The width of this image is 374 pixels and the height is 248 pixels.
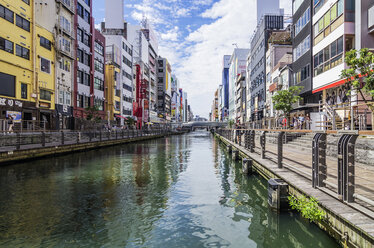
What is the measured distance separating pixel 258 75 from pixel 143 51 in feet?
160

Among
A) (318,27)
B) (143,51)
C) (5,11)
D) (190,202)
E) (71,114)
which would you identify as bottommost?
(190,202)

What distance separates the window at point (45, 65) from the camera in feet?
122

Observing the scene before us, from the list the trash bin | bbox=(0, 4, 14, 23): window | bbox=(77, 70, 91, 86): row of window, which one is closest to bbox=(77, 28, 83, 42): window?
bbox=(77, 70, 91, 86): row of window

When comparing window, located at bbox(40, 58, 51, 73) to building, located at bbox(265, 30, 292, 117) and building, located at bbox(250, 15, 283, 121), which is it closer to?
building, located at bbox(265, 30, 292, 117)

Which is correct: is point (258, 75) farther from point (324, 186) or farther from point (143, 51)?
point (324, 186)

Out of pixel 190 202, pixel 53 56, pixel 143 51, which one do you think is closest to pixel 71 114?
pixel 53 56

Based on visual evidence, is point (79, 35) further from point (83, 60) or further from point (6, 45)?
point (6, 45)

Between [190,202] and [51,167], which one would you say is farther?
[51,167]

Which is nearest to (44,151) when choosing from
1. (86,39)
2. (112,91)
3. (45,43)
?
(45,43)

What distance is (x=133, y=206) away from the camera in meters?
8.40

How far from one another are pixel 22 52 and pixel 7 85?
5.53 metres

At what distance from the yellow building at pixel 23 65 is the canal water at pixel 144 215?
22.3 metres

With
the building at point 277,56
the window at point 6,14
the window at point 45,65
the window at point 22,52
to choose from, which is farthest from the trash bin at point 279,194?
the window at point 45,65

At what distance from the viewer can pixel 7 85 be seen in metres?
30.7
